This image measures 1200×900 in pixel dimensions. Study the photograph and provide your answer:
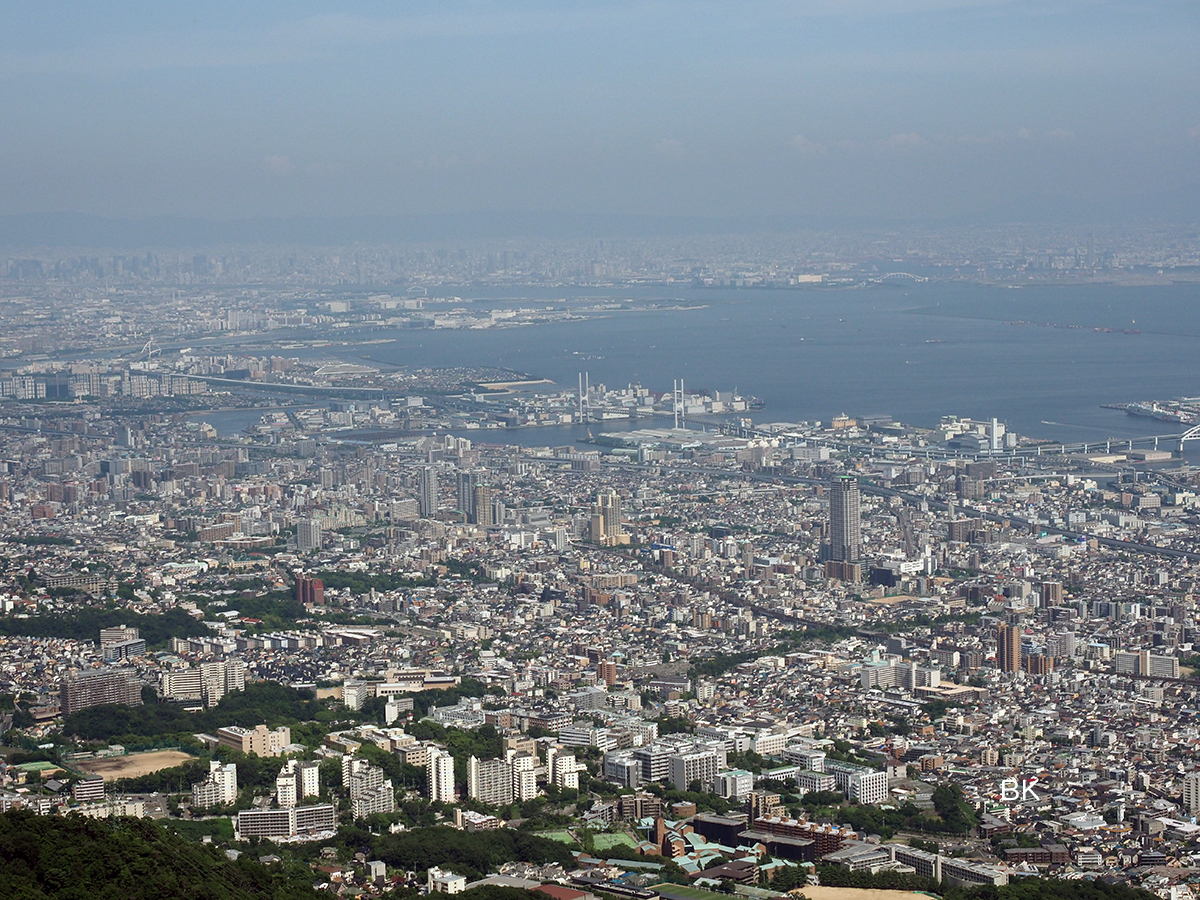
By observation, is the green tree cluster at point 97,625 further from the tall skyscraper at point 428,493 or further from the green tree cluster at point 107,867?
the green tree cluster at point 107,867

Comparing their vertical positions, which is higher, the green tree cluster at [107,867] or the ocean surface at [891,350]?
the green tree cluster at [107,867]

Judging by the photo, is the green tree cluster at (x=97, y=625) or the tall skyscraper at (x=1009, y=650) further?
the green tree cluster at (x=97, y=625)

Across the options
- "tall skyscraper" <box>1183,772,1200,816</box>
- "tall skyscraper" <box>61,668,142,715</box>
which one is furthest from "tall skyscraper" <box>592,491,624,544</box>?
"tall skyscraper" <box>1183,772,1200,816</box>

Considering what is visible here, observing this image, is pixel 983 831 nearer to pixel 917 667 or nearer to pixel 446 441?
pixel 917 667

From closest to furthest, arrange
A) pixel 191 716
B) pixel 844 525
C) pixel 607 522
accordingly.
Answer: pixel 191 716 → pixel 844 525 → pixel 607 522

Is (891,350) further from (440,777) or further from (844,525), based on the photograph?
(440,777)

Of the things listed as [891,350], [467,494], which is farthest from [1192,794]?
[891,350]

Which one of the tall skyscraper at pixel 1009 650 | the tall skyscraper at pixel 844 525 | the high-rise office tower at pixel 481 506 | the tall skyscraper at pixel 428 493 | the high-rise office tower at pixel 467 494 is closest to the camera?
the tall skyscraper at pixel 1009 650

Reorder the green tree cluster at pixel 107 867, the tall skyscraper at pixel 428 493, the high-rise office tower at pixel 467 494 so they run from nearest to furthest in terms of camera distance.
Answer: the green tree cluster at pixel 107 867, the high-rise office tower at pixel 467 494, the tall skyscraper at pixel 428 493

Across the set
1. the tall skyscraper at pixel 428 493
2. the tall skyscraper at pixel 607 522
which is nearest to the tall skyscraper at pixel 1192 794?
the tall skyscraper at pixel 607 522
